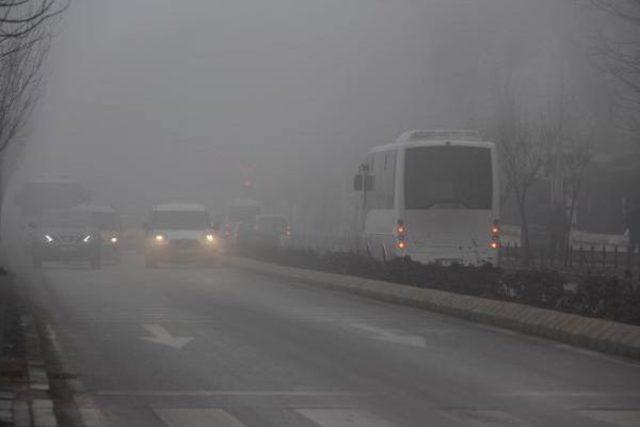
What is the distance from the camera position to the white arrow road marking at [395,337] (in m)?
17.5

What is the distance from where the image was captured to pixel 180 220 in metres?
45.6

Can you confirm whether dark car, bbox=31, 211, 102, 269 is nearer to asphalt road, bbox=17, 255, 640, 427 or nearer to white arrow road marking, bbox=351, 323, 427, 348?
asphalt road, bbox=17, 255, 640, 427

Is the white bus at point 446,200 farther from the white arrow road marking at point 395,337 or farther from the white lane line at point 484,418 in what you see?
the white lane line at point 484,418

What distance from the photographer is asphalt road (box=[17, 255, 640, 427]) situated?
11.3m

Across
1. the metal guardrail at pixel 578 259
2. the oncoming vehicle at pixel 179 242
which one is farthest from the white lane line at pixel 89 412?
the oncoming vehicle at pixel 179 242

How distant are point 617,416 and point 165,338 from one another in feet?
26.2

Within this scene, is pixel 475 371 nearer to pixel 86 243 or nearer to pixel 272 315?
pixel 272 315

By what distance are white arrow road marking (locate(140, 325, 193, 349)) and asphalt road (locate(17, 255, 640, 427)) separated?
26mm

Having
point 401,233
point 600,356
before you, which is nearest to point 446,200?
point 401,233

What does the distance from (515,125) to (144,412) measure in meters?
40.1

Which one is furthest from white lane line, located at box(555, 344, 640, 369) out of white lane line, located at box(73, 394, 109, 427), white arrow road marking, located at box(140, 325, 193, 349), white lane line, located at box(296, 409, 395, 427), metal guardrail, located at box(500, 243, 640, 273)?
metal guardrail, located at box(500, 243, 640, 273)

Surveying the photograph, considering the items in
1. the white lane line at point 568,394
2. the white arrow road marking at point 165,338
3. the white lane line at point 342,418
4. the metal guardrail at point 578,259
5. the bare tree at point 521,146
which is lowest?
the white arrow road marking at point 165,338

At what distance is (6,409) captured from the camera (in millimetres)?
10664

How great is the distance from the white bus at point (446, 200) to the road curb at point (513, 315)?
12.6 feet
